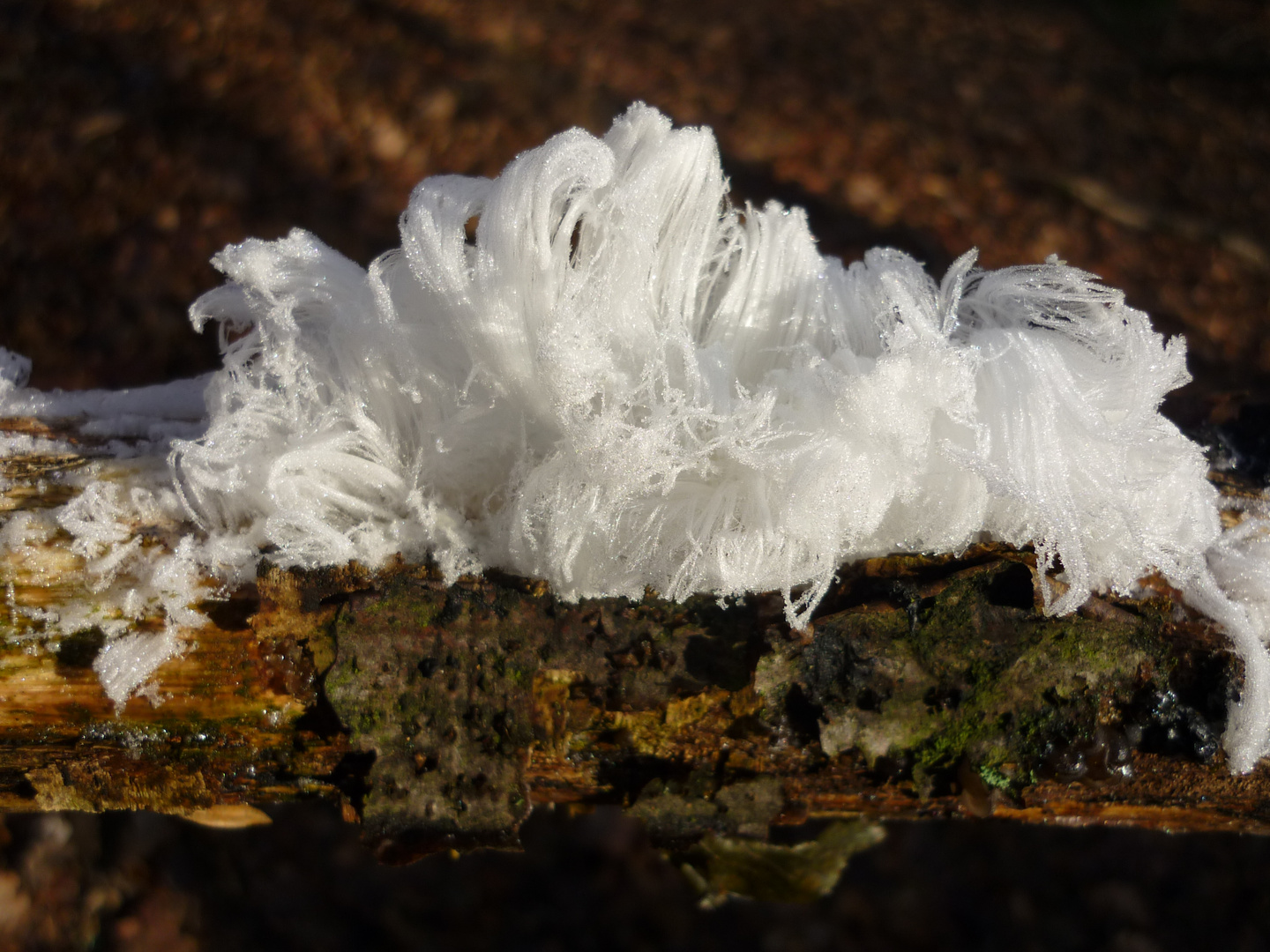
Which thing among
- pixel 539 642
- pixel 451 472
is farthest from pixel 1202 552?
pixel 451 472

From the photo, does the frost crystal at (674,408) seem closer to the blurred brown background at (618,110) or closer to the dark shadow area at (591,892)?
the dark shadow area at (591,892)

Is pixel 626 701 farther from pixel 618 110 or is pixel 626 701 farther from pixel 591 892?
pixel 618 110

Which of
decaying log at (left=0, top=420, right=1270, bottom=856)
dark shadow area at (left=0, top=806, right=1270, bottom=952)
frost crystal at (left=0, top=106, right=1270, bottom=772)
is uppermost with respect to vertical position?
frost crystal at (left=0, top=106, right=1270, bottom=772)

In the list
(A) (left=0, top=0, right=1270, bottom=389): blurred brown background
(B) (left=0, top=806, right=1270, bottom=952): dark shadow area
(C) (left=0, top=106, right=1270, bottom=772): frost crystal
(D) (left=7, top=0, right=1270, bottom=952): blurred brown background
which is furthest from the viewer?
(A) (left=0, top=0, right=1270, bottom=389): blurred brown background

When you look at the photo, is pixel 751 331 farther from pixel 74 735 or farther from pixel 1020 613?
pixel 74 735

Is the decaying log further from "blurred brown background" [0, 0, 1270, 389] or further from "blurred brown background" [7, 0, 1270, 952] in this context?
"blurred brown background" [0, 0, 1270, 389]

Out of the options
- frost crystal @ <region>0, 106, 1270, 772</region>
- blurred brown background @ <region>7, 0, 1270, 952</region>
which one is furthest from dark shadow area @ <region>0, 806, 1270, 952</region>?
frost crystal @ <region>0, 106, 1270, 772</region>

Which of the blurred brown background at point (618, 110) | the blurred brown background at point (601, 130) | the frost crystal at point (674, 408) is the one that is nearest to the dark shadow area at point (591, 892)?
the blurred brown background at point (601, 130)
